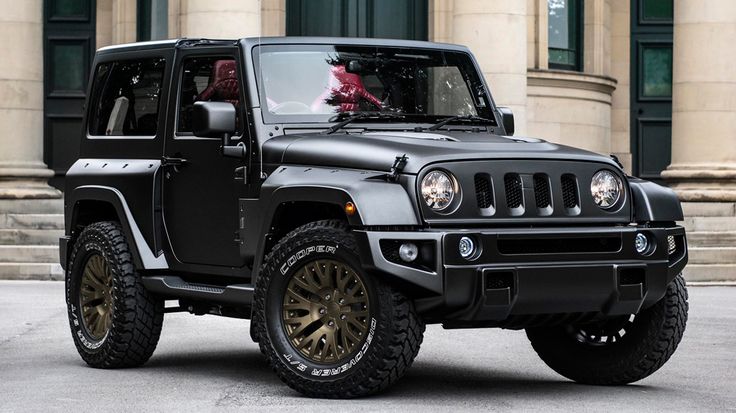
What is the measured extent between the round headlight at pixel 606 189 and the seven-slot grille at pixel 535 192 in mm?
126

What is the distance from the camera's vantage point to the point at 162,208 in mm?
10352

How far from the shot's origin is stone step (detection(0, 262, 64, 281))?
20.5m

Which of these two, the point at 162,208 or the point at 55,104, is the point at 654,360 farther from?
the point at 55,104

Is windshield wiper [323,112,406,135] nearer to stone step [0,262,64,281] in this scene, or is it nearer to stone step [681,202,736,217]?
stone step [0,262,64,281]

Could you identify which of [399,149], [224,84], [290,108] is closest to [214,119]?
[290,108]

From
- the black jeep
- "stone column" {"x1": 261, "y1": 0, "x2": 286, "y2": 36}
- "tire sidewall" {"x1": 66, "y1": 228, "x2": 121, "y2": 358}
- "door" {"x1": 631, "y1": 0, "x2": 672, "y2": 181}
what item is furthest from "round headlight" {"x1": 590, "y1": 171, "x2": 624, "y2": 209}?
"door" {"x1": 631, "y1": 0, "x2": 672, "y2": 181}

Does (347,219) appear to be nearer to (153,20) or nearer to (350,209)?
(350,209)

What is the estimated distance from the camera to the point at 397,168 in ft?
27.4

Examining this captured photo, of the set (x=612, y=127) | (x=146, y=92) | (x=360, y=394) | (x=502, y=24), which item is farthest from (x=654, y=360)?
(x=612, y=127)

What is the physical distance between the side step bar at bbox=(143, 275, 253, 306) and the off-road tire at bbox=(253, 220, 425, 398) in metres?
0.43

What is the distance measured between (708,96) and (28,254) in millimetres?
9194

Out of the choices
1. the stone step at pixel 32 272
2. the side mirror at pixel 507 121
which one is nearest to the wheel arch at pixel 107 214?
the side mirror at pixel 507 121

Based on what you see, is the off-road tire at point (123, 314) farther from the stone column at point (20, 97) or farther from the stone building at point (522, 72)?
the stone column at point (20, 97)

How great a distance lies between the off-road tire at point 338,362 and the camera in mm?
8266
